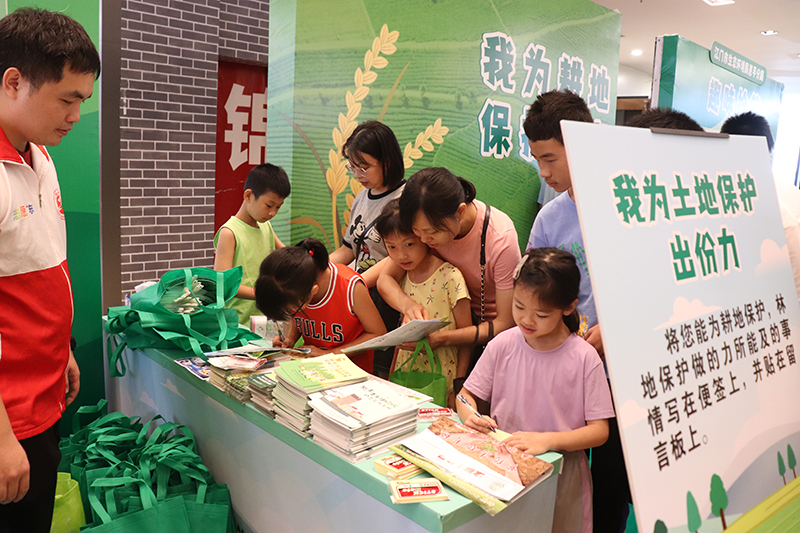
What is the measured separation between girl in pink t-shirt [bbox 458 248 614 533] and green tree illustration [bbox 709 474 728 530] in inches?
15.9

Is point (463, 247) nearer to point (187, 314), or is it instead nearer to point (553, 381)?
point (553, 381)

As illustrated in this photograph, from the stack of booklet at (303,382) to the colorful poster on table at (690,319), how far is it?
85cm

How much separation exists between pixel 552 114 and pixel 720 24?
26.4ft

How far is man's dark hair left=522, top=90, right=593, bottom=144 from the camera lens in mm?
1835

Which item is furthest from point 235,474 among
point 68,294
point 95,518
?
point 68,294

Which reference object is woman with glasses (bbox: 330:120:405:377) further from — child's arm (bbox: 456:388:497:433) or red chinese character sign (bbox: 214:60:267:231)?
red chinese character sign (bbox: 214:60:267:231)

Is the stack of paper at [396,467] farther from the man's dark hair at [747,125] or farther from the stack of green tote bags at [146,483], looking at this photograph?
the man's dark hair at [747,125]

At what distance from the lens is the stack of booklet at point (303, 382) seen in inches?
59.6

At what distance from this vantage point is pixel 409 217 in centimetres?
193

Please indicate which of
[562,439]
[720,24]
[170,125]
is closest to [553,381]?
[562,439]

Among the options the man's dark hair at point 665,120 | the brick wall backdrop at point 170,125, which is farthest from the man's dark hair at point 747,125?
the brick wall backdrop at point 170,125

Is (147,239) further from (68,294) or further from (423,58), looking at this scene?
(68,294)

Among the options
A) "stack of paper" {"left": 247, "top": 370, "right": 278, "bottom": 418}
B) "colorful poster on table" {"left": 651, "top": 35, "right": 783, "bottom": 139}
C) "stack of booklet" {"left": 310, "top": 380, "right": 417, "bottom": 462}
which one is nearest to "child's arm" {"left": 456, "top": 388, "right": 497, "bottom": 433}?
"stack of booklet" {"left": 310, "top": 380, "right": 417, "bottom": 462}

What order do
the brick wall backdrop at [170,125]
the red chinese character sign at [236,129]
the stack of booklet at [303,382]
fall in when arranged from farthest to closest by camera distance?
the red chinese character sign at [236,129] → the brick wall backdrop at [170,125] → the stack of booklet at [303,382]
